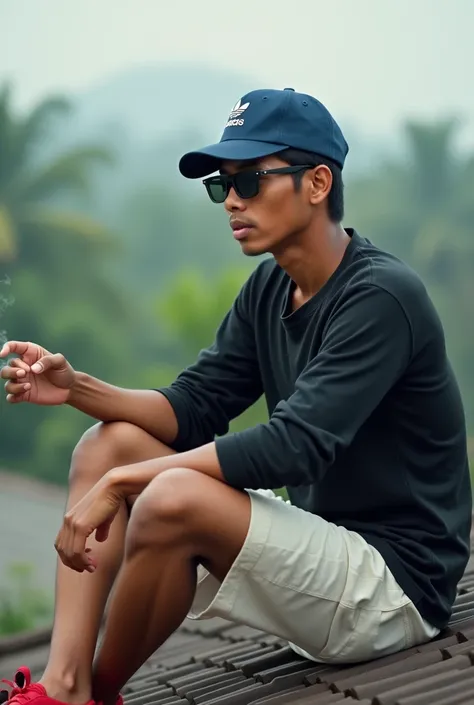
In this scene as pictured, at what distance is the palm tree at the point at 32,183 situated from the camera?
20203mm

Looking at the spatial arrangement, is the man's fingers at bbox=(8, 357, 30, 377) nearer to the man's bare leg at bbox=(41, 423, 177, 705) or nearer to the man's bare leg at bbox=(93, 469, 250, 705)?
the man's bare leg at bbox=(41, 423, 177, 705)

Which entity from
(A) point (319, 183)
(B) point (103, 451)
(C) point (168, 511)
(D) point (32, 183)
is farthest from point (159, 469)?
(D) point (32, 183)

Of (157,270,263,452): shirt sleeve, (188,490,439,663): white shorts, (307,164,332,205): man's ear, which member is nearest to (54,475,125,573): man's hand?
(188,490,439,663): white shorts

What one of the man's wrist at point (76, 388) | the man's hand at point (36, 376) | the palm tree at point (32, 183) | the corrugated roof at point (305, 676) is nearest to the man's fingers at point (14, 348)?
the man's hand at point (36, 376)

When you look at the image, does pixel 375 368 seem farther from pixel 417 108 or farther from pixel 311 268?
pixel 417 108

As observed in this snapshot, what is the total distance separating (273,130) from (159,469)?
80 centimetres

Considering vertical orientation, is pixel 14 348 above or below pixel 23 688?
above

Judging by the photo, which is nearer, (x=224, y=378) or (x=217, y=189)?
(x=217, y=189)

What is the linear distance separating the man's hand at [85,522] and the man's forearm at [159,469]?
0.9 inches

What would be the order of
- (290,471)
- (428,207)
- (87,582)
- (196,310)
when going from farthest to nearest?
(428,207) → (196,310) → (87,582) → (290,471)

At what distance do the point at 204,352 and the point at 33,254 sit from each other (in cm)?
A: 1791

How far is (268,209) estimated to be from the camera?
2.64m

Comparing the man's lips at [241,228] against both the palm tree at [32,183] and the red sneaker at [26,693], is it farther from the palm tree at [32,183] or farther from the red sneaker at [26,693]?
the palm tree at [32,183]

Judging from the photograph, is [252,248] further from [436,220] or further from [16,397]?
[436,220]
